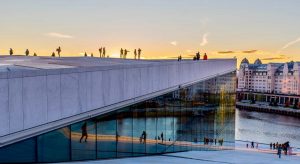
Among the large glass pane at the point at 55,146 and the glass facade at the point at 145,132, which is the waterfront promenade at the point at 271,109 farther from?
the large glass pane at the point at 55,146

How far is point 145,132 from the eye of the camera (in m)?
16.2

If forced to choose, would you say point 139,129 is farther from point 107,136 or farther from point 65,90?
point 65,90

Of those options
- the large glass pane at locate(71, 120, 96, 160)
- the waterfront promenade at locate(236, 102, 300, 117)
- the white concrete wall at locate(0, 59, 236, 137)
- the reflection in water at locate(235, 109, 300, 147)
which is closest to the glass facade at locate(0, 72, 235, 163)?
the large glass pane at locate(71, 120, 96, 160)

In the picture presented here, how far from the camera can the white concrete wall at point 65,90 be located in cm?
780

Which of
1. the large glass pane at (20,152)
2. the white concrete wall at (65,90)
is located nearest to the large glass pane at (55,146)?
the large glass pane at (20,152)

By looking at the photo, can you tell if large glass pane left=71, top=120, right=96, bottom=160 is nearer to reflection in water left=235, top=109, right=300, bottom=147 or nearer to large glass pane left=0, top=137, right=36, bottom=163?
large glass pane left=0, top=137, right=36, bottom=163

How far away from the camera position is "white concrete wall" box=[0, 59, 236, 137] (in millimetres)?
7798

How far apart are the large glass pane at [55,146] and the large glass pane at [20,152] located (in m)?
0.20

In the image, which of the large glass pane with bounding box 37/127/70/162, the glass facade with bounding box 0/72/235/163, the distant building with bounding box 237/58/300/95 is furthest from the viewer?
the distant building with bounding box 237/58/300/95

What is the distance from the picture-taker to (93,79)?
10.9 meters

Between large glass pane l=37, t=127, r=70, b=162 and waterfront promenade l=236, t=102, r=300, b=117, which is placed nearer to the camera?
large glass pane l=37, t=127, r=70, b=162

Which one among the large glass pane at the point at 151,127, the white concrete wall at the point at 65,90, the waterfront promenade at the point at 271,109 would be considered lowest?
the waterfront promenade at the point at 271,109

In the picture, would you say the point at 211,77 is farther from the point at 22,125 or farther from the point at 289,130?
the point at 289,130

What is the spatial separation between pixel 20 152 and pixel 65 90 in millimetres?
2126
